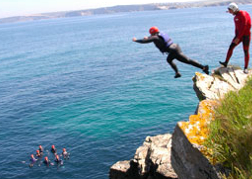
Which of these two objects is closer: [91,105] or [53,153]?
[53,153]

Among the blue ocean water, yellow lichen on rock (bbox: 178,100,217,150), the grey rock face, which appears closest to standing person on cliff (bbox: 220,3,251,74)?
yellow lichen on rock (bbox: 178,100,217,150)

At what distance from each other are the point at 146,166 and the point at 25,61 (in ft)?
239

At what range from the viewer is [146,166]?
738 inches

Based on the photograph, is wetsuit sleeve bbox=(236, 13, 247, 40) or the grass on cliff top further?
wetsuit sleeve bbox=(236, 13, 247, 40)

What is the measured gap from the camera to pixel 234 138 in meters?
6.63

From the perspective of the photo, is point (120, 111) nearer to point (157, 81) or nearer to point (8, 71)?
point (157, 81)

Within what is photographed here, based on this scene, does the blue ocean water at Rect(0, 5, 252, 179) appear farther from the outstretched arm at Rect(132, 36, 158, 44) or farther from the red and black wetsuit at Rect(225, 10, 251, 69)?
the outstretched arm at Rect(132, 36, 158, 44)

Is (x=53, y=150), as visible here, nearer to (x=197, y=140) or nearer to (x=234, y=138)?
(x=197, y=140)

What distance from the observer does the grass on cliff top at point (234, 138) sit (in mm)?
6438

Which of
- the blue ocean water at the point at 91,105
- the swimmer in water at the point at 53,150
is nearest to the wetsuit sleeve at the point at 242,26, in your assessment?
the blue ocean water at the point at 91,105

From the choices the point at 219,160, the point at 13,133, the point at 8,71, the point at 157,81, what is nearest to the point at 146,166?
the point at 219,160

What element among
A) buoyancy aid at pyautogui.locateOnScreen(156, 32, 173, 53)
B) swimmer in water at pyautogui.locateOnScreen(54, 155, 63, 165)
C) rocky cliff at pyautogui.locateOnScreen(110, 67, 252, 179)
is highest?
buoyancy aid at pyautogui.locateOnScreen(156, 32, 173, 53)

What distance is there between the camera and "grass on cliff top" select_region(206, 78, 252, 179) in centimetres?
644

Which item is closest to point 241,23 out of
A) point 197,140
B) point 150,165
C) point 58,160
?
point 197,140
